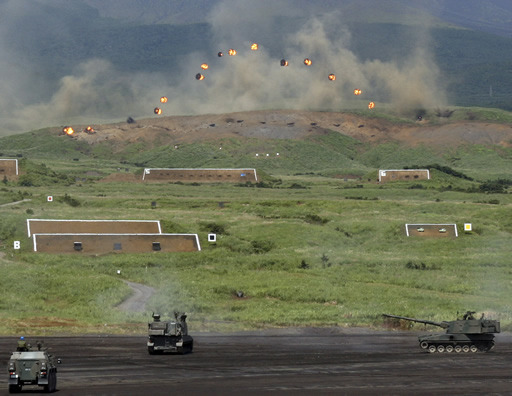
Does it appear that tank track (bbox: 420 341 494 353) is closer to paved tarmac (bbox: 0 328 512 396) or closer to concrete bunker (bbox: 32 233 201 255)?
paved tarmac (bbox: 0 328 512 396)

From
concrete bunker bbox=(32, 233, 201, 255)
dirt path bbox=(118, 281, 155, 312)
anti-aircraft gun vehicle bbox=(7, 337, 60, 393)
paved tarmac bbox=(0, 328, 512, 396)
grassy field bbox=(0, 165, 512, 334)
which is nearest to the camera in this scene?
anti-aircraft gun vehicle bbox=(7, 337, 60, 393)

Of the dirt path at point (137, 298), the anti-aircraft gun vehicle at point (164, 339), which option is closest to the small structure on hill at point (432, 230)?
the dirt path at point (137, 298)

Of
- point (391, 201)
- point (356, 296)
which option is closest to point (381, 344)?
point (356, 296)

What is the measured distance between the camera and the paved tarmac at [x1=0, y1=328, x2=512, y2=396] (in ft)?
142

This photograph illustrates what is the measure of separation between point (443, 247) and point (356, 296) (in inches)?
1754

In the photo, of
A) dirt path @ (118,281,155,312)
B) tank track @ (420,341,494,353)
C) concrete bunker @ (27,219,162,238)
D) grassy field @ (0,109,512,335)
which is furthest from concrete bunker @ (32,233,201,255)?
tank track @ (420,341,494,353)

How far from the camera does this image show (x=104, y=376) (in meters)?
46.4

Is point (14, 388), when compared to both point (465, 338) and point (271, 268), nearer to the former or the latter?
point (465, 338)

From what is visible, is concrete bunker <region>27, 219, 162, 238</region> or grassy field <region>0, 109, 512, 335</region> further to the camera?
concrete bunker <region>27, 219, 162, 238</region>

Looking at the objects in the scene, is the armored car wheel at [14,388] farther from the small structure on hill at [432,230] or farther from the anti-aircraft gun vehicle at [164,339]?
the small structure on hill at [432,230]

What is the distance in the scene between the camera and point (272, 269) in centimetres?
11494

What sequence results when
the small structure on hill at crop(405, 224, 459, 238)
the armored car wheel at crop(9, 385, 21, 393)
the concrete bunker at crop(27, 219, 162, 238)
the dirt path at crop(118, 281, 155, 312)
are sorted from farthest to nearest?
the small structure on hill at crop(405, 224, 459, 238), the concrete bunker at crop(27, 219, 162, 238), the dirt path at crop(118, 281, 155, 312), the armored car wheel at crop(9, 385, 21, 393)

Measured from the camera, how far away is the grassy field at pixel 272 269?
8338 cm

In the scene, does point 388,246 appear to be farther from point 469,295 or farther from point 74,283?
point 74,283
